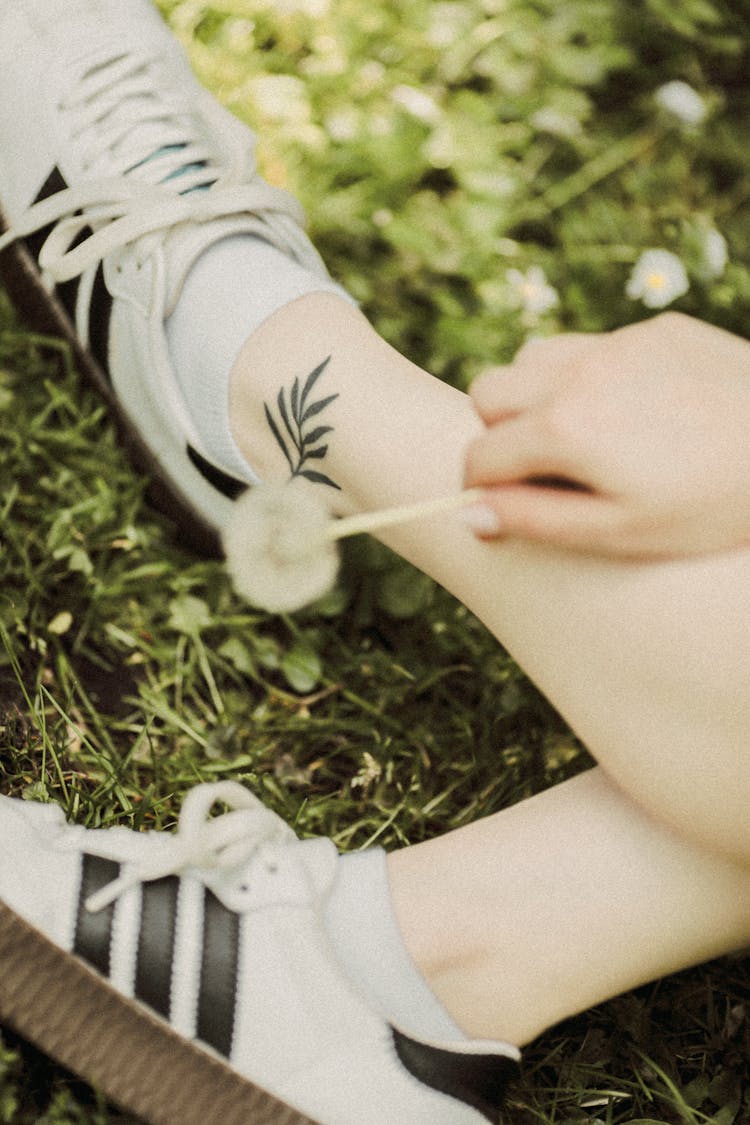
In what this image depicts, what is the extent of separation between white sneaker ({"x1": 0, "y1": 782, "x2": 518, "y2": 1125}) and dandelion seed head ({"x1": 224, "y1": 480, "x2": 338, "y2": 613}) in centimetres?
26

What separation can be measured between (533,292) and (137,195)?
631 millimetres

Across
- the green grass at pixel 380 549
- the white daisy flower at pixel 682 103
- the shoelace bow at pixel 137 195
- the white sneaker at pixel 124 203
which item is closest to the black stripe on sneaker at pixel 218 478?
the white sneaker at pixel 124 203

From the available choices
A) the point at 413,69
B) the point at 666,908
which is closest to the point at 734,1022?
the point at 666,908

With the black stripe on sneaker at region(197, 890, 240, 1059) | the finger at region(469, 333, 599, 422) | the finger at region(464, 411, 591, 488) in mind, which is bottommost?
the black stripe on sneaker at region(197, 890, 240, 1059)

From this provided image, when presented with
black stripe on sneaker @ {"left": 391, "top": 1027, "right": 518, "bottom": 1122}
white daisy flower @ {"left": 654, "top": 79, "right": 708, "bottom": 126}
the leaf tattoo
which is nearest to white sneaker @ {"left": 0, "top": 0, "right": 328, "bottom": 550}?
the leaf tattoo

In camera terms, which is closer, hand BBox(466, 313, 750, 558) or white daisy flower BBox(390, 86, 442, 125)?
hand BBox(466, 313, 750, 558)

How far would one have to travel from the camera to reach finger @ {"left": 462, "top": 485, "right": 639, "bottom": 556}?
773 millimetres

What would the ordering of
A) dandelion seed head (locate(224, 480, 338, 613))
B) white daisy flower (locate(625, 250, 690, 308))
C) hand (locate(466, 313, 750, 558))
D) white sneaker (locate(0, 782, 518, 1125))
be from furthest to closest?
white daisy flower (locate(625, 250, 690, 308)), dandelion seed head (locate(224, 480, 338, 613)), white sneaker (locate(0, 782, 518, 1125)), hand (locate(466, 313, 750, 558))

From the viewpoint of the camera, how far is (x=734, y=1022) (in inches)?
45.9

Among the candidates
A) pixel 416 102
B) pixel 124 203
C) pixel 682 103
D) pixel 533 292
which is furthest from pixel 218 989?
pixel 682 103

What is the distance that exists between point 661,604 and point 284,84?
1192 mm

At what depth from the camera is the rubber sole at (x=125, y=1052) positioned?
882 mm

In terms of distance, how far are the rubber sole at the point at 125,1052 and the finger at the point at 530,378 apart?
60 centimetres

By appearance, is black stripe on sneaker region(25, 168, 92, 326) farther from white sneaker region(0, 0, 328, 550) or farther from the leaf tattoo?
the leaf tattoo
